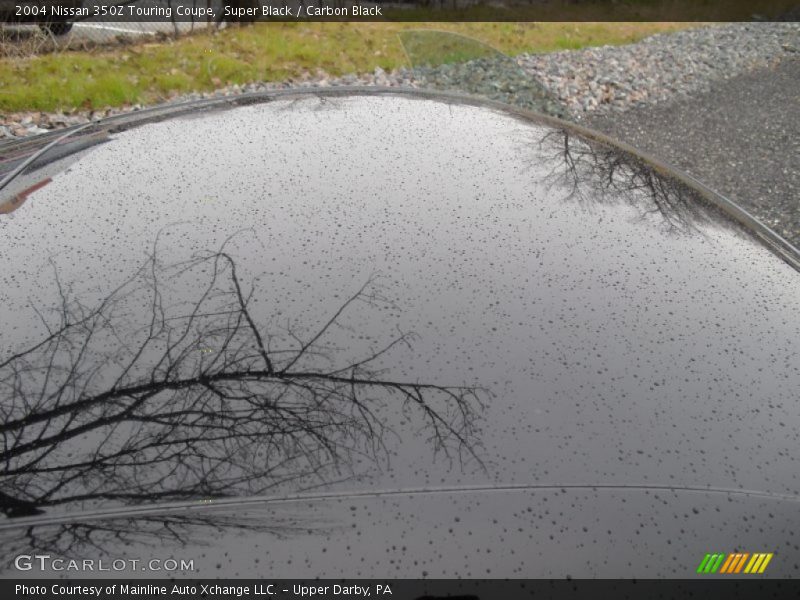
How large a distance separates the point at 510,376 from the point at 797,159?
18.8ft

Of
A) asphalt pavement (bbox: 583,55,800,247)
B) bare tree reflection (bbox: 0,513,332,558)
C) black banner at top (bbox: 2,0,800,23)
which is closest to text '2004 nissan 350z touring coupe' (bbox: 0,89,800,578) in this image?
bare tree reflection (bbox: 0,513,332,558)

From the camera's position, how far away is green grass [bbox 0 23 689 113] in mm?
5844

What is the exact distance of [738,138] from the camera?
6.16 meters

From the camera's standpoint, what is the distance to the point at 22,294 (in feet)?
4.79

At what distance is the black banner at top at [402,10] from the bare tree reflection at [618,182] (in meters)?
6.58

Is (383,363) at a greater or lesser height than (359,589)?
greater

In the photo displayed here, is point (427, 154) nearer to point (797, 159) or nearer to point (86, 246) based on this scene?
point (86, 246)

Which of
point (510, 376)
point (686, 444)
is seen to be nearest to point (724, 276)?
point (686, 444)

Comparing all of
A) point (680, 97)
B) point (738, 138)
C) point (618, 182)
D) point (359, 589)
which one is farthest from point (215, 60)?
point (359, 589)

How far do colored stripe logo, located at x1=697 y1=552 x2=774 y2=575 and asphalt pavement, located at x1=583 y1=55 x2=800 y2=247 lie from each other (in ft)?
13.1

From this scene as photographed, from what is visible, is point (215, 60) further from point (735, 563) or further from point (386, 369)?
point (735, 563)

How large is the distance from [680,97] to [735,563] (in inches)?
287

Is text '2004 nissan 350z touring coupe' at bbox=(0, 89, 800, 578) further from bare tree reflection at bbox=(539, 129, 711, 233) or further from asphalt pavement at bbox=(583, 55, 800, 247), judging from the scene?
asphalt pavement at bbox=(583, 55, 800, 247)

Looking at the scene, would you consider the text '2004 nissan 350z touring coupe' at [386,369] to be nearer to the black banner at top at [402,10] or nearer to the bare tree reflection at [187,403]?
the bare tree reflection at [187,403]
